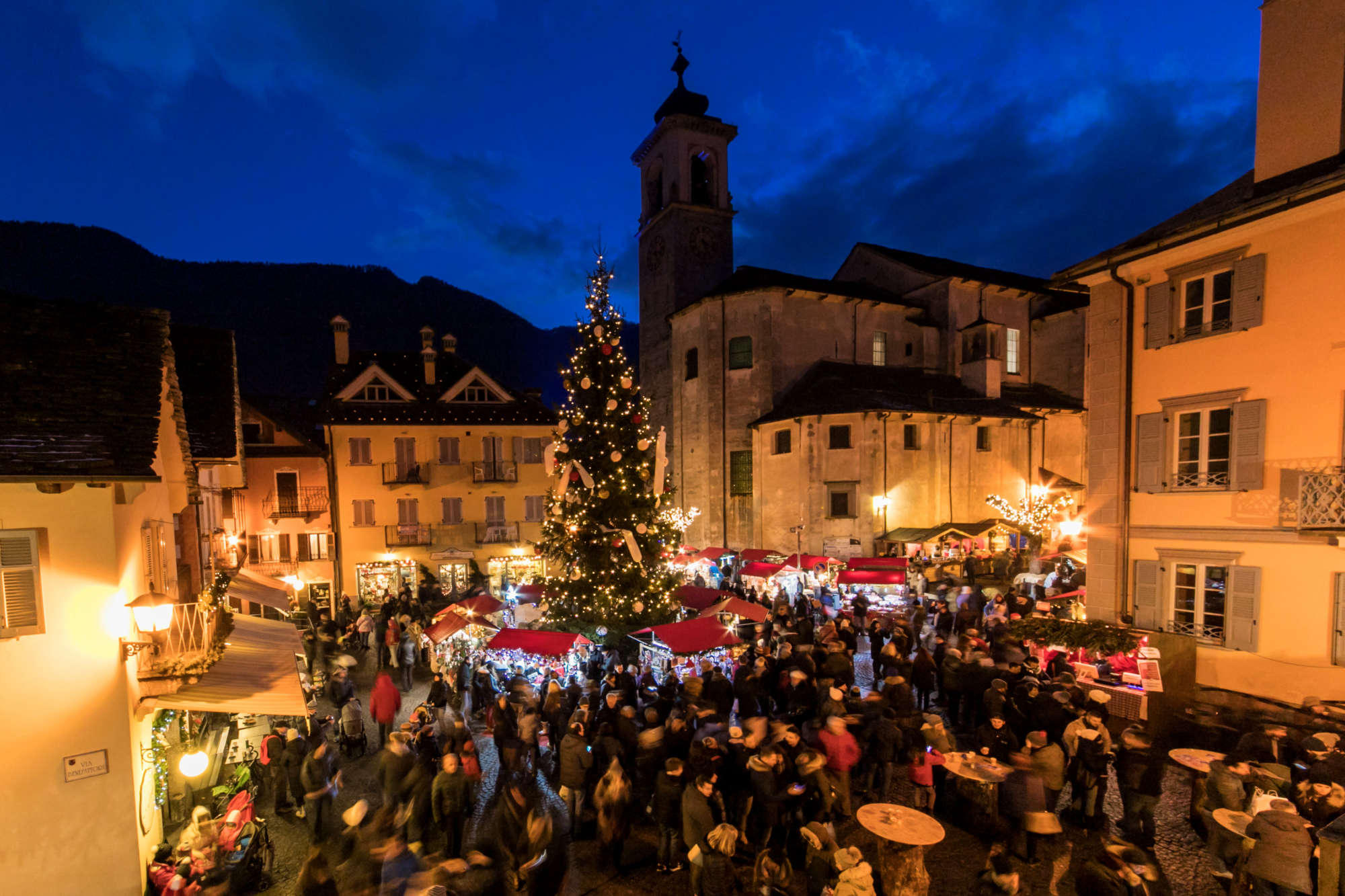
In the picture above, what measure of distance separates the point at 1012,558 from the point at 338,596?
86.8ft

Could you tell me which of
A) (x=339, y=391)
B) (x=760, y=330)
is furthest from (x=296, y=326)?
(x=760, y=330)

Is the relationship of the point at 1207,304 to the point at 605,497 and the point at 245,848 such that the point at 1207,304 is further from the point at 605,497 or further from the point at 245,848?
the point at 245,848

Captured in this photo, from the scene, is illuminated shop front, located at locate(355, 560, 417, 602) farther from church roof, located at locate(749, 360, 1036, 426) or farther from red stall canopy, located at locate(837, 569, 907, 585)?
red stall canopy, located at locate(837, 569, 907, 585)

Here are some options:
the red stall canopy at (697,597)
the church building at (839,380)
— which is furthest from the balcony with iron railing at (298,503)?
the red stall canopy at (697,597)

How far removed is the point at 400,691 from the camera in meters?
14.7

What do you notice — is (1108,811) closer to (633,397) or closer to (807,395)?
(633,397)

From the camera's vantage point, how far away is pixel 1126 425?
12.5 meters

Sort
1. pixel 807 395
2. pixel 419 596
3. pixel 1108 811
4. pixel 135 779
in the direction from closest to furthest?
pixel 135 779
pixel 1108 811
pixel 419 596
pixel 807 395

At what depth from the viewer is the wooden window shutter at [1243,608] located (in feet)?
35.2

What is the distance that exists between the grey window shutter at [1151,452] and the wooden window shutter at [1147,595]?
1.51 m

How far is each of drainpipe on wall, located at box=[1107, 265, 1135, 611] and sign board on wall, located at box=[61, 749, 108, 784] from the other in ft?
53.6

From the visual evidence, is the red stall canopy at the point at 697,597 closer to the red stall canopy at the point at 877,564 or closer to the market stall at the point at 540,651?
the market stall at the point at 540,651

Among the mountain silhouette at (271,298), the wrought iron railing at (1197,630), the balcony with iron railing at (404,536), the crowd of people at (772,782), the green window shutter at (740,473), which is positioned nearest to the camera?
the crowd of people at (772,782)

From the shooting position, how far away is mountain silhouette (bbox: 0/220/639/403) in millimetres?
96812
